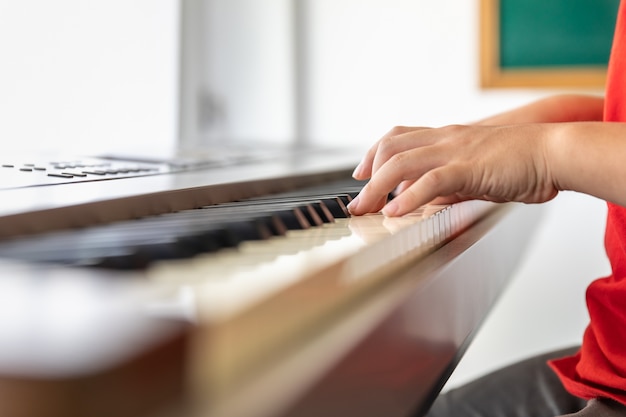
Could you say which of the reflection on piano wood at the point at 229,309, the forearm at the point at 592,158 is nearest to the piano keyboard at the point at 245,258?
the reflection on piano wood at the point at 229,309

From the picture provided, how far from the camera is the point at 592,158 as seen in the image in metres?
0.63

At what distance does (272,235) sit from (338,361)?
163 mm

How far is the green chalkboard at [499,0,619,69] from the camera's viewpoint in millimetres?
2023

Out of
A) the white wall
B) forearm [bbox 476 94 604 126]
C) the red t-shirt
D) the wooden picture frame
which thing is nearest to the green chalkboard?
the wooden picture frame

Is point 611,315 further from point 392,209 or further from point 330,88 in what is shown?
point 330,88

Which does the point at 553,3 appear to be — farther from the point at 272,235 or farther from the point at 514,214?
the point at 272,235

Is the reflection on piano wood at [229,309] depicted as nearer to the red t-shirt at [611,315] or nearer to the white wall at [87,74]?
the red t-shirt at [611,315]

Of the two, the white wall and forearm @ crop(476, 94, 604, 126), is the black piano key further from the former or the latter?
the white wall

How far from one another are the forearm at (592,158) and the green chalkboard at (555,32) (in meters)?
1.50

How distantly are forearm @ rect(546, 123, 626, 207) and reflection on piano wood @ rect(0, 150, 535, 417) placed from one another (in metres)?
0.10

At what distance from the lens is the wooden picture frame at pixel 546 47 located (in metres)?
2.03

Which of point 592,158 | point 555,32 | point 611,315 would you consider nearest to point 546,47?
point 555,32

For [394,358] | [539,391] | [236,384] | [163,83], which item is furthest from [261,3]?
[236,384]

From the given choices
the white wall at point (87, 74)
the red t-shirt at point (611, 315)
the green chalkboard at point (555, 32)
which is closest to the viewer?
the red t-shirt at point (611, 315)
